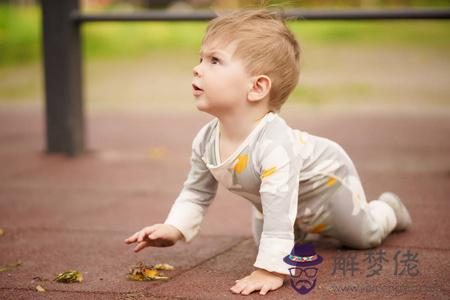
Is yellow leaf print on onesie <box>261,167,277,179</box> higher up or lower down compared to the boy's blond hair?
lower down

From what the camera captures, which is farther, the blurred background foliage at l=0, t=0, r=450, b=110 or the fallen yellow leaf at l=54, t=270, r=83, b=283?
the blurred background foliage at l=0, t=0, r=450, b=110

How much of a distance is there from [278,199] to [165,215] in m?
1.13

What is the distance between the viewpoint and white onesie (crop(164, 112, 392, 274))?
2.22m

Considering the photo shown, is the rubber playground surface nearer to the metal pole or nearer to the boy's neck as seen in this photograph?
the metal pole

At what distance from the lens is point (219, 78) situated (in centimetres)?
228

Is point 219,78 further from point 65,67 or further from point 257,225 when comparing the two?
point 65,67

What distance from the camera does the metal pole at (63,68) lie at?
447cm

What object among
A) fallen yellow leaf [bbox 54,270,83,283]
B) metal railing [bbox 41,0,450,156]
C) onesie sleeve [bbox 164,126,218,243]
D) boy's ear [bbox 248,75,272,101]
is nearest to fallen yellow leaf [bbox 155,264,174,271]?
onesie sleeve [bbox 164,126,218,243]

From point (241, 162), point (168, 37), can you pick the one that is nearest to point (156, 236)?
point (241, 162)

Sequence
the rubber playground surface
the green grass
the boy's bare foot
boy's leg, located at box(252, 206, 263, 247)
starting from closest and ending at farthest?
the rubber playground surface → boy's leg, located at box(252, 206, 263, 247) → the boy's bare foot → the green grass

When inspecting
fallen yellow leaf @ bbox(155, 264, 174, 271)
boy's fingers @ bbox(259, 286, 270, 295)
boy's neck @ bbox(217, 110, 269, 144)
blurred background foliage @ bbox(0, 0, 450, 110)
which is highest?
boy's neck @ bbox(217, 110, 269, 144)

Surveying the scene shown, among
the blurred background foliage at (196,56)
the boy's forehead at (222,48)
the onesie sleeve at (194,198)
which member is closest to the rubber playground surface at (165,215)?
the onesie sleeve at (194,198)

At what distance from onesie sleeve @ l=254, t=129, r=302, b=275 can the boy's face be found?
7.2 inches

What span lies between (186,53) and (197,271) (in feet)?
29.4
